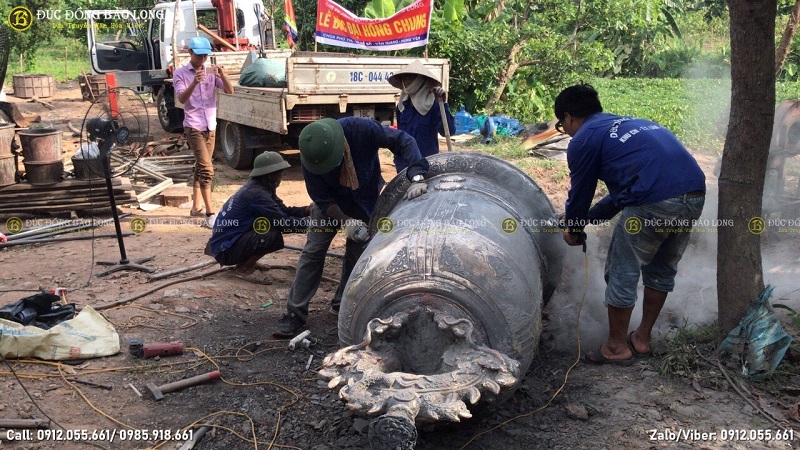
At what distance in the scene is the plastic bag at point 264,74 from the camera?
932 centimetres

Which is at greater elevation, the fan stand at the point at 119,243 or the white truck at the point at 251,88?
the white truck at the point at 251,88

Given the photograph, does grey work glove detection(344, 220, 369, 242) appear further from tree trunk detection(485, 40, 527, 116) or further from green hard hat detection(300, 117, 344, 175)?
tree trunk detection(485, 40, 527, 116)

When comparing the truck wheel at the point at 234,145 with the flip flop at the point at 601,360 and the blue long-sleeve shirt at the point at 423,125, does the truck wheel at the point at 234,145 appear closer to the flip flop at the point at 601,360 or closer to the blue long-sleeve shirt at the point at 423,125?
the blue long-sleeve shirt at the point at 423,125

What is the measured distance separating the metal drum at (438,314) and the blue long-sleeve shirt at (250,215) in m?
1.58

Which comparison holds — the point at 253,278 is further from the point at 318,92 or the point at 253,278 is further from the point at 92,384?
the point at 318,92

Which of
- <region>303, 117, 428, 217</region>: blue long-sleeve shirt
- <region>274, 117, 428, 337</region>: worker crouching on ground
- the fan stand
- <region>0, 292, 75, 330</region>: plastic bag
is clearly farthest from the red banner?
<region>0, 292, 75, 330</region>: plastic bag

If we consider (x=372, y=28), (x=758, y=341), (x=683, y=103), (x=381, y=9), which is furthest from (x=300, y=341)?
(x=683, y=103)

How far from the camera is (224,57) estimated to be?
1151 centimetres

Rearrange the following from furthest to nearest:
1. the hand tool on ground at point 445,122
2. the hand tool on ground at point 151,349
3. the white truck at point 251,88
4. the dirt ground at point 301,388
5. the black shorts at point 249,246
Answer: the white truck at point 251,88 < the hand tool on ground at point 445,122 < the black shorts at point 249,246 < the hand tool on ground at point 151,349 < the dirt ground at point 301,388

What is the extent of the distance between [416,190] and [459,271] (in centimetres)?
113

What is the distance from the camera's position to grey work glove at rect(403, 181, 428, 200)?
422 centimetres

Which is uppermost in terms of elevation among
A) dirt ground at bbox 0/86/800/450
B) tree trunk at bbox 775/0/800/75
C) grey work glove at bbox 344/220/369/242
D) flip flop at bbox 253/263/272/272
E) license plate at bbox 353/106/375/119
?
tree trunk at bbox 775/0/800/75

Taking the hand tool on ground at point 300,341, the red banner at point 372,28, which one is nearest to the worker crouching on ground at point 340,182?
Answer: the hand tool on ground at point 300,341

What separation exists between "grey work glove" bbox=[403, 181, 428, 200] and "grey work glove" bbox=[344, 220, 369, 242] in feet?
1.44
